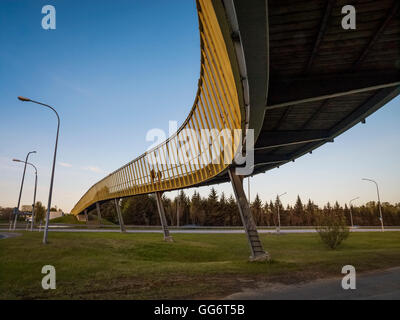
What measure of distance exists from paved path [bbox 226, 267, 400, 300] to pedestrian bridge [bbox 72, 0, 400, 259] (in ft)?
19.3

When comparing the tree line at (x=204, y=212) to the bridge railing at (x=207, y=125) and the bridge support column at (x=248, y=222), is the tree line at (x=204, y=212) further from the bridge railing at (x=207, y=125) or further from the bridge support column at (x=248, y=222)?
the bridge support column at (x=248, y=222)

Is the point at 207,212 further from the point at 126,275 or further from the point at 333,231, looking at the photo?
the point at 126,275

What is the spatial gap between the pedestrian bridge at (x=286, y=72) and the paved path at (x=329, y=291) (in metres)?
5.87

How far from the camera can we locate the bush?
2389 centimetres

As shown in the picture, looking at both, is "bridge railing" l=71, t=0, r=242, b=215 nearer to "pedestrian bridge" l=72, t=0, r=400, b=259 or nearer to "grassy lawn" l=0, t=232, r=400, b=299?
"pedestrian bridge" l=72, t=0, r=400, b=259

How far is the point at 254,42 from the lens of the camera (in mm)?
5449

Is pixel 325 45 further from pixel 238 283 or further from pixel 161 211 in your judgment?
pixel 161 211

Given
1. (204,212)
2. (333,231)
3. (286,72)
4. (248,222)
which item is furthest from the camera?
(204,212)

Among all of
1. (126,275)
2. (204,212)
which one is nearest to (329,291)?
(126,275)

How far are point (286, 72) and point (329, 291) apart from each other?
7.43 metres

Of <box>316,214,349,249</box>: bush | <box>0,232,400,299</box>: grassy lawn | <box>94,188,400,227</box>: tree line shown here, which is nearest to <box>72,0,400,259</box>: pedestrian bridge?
<box>0,232,400,299</box>: grassy lawn

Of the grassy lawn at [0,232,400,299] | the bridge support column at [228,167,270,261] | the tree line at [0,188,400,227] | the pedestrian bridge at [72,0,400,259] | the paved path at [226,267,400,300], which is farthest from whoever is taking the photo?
the tree line at [0,188,400,227]

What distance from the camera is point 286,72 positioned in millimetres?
9750
